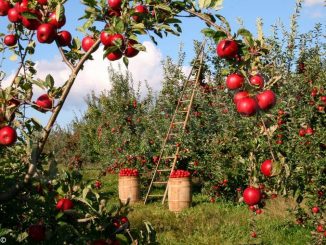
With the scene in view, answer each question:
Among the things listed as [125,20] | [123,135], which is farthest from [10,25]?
[123,135]

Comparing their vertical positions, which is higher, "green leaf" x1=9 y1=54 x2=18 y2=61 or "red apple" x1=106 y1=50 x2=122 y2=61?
"green leaf" x1=9 y1=54 x2=18 y2=61

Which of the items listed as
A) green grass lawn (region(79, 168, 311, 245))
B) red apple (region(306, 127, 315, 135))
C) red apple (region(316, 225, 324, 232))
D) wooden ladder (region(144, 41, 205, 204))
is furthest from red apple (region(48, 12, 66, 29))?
wooden ladder (region(144, 41, 205, 204))

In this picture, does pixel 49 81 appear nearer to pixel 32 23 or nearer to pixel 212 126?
pixel 32 23

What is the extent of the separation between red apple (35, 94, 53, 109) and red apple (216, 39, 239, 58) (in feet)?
2.31

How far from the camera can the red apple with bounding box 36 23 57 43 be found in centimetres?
186

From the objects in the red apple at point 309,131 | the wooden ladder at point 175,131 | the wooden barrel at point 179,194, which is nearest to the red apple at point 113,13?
the red apple at point 309,131

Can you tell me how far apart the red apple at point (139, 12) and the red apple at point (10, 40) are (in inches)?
28.6

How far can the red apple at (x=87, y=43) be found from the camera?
2014 mm

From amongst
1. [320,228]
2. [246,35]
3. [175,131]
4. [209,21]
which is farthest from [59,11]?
[175,131]

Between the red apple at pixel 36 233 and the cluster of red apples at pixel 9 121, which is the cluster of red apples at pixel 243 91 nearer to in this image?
the cluster of red apples at pixel 9 121

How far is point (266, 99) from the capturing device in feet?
5.41

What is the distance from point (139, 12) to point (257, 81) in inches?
20.9

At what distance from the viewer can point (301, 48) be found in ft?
37.3

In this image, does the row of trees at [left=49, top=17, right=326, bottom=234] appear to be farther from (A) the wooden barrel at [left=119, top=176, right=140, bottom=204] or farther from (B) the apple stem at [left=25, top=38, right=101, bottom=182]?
(B) the apple stem at [left=25, top=38, right=101, bottom=182]
